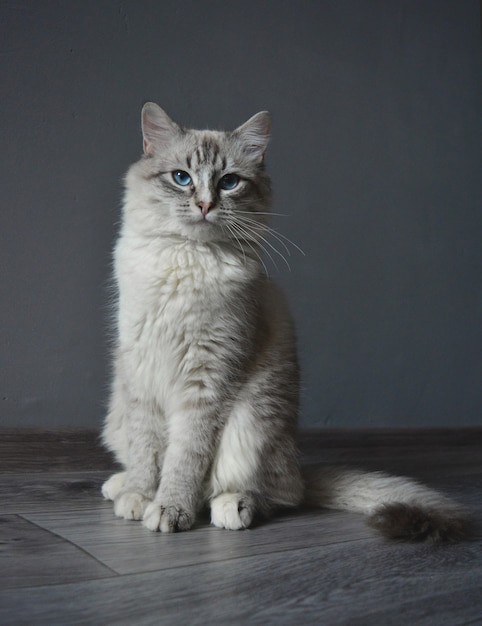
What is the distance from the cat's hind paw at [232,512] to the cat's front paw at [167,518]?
0.23ft

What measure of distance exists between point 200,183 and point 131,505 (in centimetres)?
75

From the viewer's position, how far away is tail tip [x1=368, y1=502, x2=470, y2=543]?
4.30 ft

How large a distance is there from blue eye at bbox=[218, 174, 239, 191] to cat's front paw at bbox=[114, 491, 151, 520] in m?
0.75

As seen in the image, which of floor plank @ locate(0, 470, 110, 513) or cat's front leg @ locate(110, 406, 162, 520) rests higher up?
cat's front leg @ locate(110, 406, 162, 520)

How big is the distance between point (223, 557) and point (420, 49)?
2.37 metres

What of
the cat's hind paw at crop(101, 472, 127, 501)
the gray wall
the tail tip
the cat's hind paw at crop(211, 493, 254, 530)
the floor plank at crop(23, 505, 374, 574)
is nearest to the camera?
the floor plank at crop(23, 505, 374, 574)

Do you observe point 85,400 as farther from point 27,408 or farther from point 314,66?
point 314,66

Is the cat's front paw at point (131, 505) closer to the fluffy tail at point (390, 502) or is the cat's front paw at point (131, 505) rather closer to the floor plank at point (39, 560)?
the floor plank at point (39, 560)

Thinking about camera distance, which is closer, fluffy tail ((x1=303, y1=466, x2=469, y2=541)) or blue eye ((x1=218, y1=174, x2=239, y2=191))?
fluffy tail ((x1=303, y1=466, x2=469, y2=541))

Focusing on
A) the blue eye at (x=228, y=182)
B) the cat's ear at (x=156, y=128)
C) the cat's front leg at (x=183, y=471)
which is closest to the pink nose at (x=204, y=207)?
the blue eye at (x=228, y=182)

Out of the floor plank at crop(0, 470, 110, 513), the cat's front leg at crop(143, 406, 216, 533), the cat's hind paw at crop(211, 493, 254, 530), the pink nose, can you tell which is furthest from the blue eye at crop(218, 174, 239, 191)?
the floor plank at crop(0, 470, 110, 513)

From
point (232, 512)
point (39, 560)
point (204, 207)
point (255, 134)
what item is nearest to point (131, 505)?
point (232, 512)

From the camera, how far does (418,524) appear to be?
4.30 feet

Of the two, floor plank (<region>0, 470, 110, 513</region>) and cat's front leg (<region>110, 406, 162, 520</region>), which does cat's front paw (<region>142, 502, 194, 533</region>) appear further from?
floor plank (<region>0, 470, 110, 513</region>)
